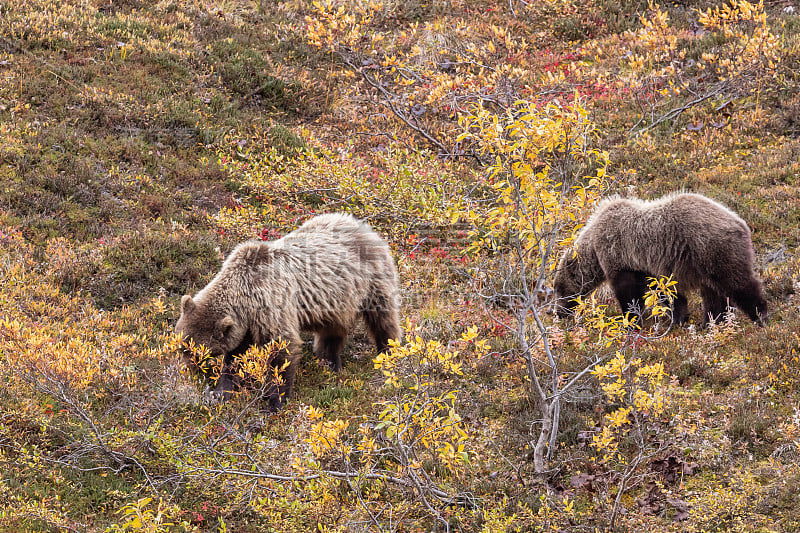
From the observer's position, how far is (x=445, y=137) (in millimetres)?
Answer: 15641

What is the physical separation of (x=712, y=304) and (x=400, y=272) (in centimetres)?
518

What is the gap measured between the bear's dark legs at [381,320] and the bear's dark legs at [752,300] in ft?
15.1

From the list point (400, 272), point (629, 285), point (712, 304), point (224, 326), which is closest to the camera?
point (224, 326)

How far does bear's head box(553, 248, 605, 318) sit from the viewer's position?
36.8ft

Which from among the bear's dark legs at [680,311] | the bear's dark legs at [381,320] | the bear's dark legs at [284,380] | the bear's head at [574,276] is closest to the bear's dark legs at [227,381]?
the bear's dark legs at [284,380]

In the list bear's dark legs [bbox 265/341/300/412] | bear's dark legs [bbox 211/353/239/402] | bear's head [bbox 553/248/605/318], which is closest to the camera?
bear's dark legs [bbox 265/341/300/412]

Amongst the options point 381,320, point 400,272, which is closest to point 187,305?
point 381,320

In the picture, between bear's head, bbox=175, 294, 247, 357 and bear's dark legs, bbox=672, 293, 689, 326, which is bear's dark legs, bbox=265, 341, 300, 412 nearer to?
bear's head, bbox=175, 294, 247, 357

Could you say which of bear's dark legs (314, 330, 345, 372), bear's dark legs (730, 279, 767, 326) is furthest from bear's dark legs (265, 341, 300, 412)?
bear's dark legs (730, 279, 767, 326)

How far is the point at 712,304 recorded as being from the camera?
983cm

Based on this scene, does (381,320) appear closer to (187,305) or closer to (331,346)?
(331,346)

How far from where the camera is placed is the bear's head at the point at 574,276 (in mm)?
A: 11219

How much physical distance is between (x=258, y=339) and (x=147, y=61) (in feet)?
38.6

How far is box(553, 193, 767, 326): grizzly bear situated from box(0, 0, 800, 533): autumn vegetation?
0.47 m
